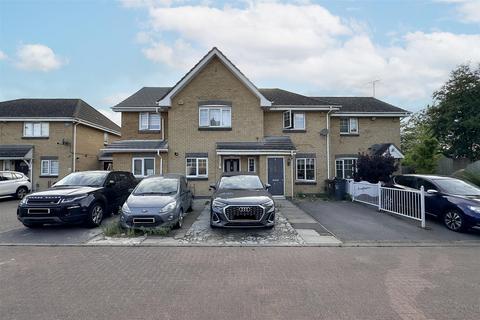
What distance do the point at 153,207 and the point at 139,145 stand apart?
11.0 m

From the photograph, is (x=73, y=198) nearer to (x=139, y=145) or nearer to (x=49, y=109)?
(x=139, y=145)

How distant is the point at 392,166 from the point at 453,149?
38.6 ft

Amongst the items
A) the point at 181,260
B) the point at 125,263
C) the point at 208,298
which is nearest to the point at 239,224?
the point at 181,260

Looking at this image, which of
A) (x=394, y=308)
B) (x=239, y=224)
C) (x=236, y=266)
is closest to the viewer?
(x=394, y=308)

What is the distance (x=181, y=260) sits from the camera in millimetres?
6504

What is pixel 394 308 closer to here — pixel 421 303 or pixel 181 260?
pixel 421 303

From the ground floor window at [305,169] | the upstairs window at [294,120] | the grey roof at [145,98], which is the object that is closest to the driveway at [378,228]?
the ground floor window at [305,169]

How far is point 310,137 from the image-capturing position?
19.6 m

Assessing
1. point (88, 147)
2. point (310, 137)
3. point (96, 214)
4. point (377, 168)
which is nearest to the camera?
point (96, 214)

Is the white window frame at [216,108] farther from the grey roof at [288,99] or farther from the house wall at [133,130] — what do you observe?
the house wall at [133,130]

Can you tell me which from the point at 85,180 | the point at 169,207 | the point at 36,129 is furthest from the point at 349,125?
the point at 36,129

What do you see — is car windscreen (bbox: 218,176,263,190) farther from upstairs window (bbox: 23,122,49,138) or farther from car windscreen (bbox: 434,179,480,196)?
upstairs window (bbox: 23,122,49,138)

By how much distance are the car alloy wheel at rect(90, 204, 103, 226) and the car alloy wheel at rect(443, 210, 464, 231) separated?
11.4 m

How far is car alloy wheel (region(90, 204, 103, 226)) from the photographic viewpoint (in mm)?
9657
